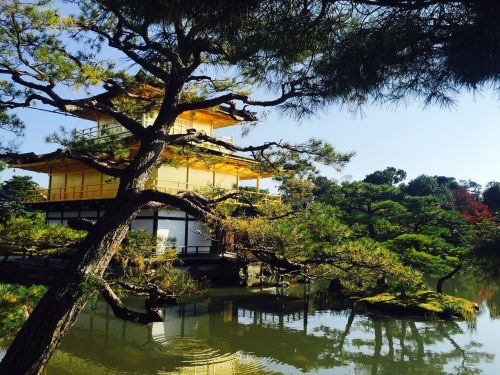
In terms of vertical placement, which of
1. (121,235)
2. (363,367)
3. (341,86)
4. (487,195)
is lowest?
(363,367)

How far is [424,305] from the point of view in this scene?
10758 millimetres

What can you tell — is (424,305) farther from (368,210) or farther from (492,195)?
(492,195)

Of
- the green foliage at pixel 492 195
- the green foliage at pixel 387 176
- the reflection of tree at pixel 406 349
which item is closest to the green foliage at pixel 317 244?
the reflection of tree at pixel 406 349

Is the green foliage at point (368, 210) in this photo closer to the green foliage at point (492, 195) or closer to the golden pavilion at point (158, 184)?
the golden pavilion at point (158, 184)

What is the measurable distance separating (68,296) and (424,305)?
393 inches

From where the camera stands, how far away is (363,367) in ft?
23.2

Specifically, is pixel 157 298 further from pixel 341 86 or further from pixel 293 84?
pixel 341 86

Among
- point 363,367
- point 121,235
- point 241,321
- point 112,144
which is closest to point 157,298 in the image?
point 121,235

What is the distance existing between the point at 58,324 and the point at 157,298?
1.37m

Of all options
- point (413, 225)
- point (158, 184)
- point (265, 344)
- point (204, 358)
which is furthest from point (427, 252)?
point (158, 184)

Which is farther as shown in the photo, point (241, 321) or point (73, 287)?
point (241, 321)

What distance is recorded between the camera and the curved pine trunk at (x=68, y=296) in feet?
10.5

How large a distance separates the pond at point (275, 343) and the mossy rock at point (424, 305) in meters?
0.38

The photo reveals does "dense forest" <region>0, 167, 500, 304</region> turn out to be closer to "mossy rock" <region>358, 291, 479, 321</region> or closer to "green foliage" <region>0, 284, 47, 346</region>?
"mossy rock" <region>358, 291, 479, 321</region>
